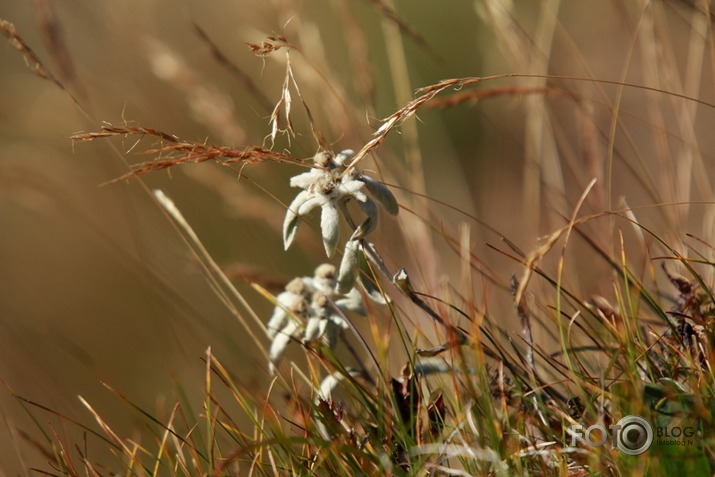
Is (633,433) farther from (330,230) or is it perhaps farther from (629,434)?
(330,230)

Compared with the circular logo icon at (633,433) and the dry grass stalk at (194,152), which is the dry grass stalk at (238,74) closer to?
the dry grass stalk at (194,152)

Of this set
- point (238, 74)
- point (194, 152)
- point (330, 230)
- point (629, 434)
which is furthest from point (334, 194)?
point (238, 74)

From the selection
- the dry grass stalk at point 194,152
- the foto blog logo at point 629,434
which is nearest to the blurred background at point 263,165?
the dry grass stalk at point 194,152

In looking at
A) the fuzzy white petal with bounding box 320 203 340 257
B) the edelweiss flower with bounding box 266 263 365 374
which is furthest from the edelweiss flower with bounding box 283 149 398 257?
the edelweiss flower with bounding box 266 263 365 374

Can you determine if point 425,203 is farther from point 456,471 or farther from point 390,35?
point 456,471

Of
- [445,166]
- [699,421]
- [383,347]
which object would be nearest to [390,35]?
[383,347]
